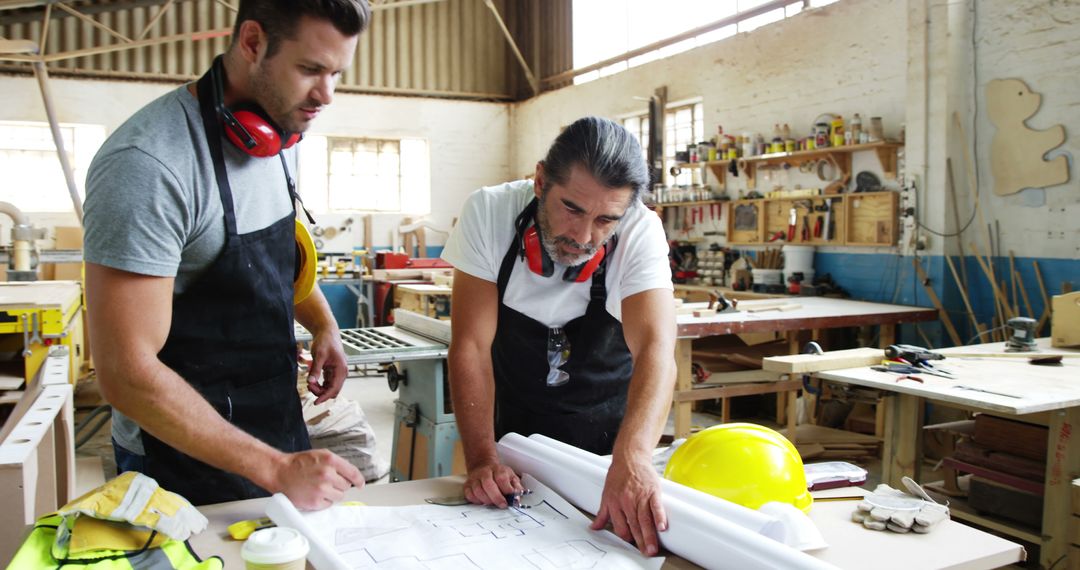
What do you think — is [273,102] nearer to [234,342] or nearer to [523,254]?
[234,342]

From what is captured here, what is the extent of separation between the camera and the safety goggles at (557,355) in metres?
1.80

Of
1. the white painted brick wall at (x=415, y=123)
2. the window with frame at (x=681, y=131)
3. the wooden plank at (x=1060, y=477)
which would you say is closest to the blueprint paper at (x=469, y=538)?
the wooden plank at (x=1060, y=477)

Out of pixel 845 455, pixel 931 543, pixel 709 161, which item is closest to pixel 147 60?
pixel 709 161

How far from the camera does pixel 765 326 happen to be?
405 centimetres

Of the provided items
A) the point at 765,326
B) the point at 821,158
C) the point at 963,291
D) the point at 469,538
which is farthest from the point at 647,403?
the point at 821,158

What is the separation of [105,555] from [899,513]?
46.4 inches

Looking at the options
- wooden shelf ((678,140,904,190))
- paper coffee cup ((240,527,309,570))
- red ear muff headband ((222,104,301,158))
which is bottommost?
paper coffee cup ((240,527,309,570))

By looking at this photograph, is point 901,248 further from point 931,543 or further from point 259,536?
point 259,536

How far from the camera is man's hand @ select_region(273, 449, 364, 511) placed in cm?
118

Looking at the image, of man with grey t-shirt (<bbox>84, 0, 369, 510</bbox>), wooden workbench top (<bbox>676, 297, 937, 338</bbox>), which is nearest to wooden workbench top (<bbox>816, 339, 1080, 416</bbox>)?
wooden workbench top (<bbox>676, 297, 937, 338</bbox>)

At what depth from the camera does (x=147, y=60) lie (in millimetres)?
8867

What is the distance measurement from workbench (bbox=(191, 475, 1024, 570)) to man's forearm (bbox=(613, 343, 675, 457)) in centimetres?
24

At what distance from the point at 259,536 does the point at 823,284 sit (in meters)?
5.22

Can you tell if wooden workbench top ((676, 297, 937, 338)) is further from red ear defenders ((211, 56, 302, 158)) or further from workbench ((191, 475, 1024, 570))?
red ear defenders ((211, 56, 302, 158))
